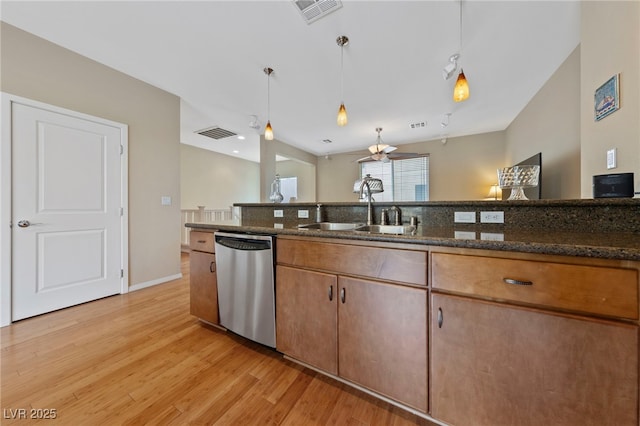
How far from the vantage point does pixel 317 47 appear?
233 cm

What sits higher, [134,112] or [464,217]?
[134,112]

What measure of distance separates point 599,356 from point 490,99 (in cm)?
393

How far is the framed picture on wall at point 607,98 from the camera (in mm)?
1419

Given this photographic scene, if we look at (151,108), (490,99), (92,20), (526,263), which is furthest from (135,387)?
(490,99)

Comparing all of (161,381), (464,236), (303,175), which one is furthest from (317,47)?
(303,175)

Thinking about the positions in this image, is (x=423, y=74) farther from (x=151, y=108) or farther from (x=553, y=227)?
(x=151, y=108)

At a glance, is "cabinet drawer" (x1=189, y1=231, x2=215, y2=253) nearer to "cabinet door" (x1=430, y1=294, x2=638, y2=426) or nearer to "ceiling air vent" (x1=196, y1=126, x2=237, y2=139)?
"cabinet door" (x1=430, y1=294, x2=638, y2=426)

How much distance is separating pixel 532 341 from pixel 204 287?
82.3 inches

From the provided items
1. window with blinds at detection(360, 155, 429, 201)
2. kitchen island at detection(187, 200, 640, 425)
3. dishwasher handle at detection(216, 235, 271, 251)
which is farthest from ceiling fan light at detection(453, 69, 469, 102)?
window with blinds at detection(360, 155, 429, 201)

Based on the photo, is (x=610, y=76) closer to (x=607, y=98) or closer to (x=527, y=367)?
(x=607, y=98)

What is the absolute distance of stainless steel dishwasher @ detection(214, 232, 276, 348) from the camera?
1.54 meters

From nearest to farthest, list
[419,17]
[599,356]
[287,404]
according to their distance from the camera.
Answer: [599,356], [287,404], [419,17]

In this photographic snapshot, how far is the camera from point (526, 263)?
855 millimetres

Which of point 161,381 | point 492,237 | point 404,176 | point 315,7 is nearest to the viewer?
point 492,237
